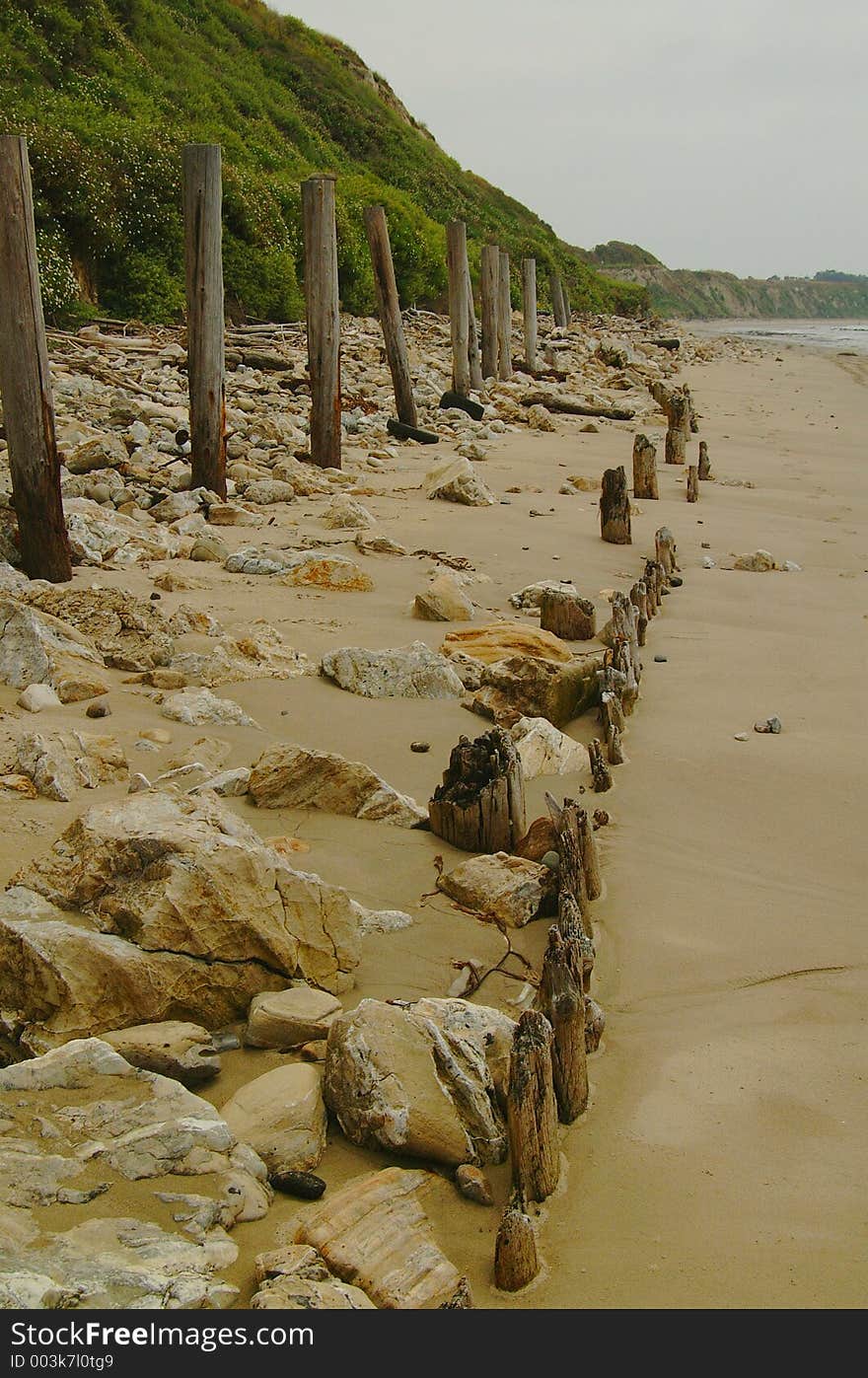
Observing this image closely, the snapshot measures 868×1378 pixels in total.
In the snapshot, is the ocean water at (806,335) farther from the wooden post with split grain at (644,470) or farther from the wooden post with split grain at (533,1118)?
the wooden post with split grain at (533,1118)

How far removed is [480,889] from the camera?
3.68 m

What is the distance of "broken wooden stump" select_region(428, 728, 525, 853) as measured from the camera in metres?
4.04

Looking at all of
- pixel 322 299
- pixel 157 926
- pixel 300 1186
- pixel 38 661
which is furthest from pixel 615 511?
pixel 300 1186

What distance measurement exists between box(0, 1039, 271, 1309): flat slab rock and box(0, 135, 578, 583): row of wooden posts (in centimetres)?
482

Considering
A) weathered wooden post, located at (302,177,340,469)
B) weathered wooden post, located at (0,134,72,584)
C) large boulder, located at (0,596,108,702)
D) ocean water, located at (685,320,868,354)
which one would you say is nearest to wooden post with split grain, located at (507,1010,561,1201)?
large boulder, located at (0,596,108,702)

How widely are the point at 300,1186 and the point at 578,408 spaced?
16.7 meters

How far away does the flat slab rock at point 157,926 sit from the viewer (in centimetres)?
280

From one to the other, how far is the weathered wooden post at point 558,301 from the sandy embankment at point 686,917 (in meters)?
28.0

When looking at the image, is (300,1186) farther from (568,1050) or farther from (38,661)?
(38,661)

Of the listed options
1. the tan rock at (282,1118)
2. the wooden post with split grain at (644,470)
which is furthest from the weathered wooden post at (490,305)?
the tan rock at (282,1118)

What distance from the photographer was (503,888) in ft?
12.1

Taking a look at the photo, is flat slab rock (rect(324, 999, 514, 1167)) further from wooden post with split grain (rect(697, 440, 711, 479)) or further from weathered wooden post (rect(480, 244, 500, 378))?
weathered wooden post (rect(480, 244, 500, 378))

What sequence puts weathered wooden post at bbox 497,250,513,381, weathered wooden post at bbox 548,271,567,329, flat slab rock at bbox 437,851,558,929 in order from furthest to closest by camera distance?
weathered wooden post at bbox 548,271,567,329 → weathered wooden post at bbox 497,250,513,381 → flat slab rock at bbox 437,851,558,929

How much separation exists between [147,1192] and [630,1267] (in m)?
0.92
